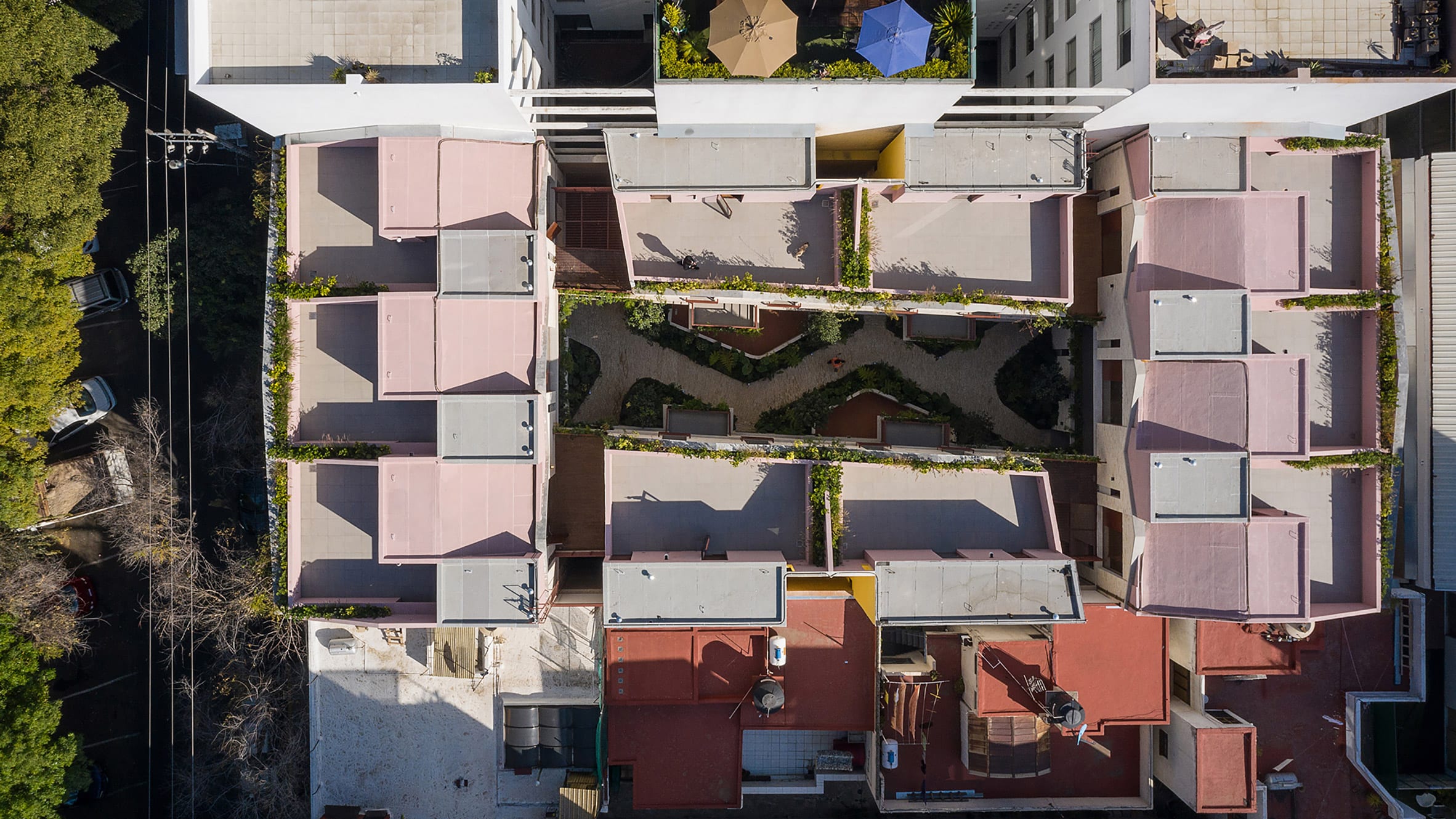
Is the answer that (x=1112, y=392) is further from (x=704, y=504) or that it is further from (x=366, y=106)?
(x=366, y=106)

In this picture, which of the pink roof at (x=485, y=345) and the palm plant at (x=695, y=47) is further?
the pink roof at (x=485, y=345)

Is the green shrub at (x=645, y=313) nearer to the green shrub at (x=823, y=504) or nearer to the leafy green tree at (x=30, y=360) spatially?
the green shrub at (x=823, y=504)

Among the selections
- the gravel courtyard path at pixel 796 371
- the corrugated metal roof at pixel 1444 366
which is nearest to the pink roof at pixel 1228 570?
the gravel courtyard path at pixel 796 371

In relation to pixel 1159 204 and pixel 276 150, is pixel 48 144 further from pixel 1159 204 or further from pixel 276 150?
pixel 1159 204

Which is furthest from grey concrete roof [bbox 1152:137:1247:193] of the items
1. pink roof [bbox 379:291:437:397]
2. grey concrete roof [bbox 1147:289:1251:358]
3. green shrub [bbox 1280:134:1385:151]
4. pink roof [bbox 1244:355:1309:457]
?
pink roof [bbox 379:291:437:397]

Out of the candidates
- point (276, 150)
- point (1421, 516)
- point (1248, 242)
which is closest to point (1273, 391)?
point (1248, 242)

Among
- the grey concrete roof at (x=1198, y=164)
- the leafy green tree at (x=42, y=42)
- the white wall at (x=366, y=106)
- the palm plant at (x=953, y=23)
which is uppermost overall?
the leafy green tree at (x=42, y=42)

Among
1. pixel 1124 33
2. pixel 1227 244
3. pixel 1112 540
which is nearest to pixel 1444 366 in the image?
pixel 1227 244
